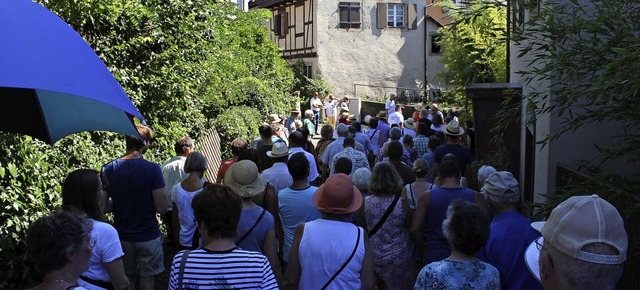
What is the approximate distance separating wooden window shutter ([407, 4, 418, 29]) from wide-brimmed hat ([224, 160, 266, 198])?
3558 cm

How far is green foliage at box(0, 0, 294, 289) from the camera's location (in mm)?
5973

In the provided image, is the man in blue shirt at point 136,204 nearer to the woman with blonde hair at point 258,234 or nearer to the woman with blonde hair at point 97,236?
the woman with blonde hair at point 258,234

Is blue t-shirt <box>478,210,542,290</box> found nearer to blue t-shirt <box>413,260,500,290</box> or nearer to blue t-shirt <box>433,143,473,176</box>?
blue t-shirt <box>413,260,500,290</box>

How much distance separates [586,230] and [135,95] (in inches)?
293

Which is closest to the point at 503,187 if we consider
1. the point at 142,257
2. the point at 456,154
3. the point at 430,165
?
the point at 142,257

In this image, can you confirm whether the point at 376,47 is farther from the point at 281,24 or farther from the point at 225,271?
the point at 225,271

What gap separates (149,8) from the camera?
9.59 meters

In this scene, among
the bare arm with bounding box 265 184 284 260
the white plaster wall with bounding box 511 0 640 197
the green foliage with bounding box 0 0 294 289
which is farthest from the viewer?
the white plaster wall with bounding box 511 0 640 197

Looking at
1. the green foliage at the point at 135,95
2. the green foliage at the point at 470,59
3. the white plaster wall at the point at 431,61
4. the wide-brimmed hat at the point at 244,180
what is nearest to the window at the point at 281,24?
the white plaster wall at the point at 431,61

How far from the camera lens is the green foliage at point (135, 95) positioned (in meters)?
5.97

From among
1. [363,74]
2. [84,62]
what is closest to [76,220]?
[84,62]

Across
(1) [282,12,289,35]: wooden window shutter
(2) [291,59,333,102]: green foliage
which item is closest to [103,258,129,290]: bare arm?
(2) [291,59,333,102]: green foliage

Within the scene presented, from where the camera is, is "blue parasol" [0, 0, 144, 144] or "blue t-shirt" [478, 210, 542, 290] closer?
"blue parasol" [0, 0, 144, 144]

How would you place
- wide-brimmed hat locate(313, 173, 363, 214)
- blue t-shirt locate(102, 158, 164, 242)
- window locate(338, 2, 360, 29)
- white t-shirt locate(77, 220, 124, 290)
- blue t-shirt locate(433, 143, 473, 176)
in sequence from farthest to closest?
window locate(338, 2, 360, 29) < blue t-shirt locate(433, 143, 473, 176) < blue t-shirt locate(102, 158, 164, 242) < wide-brimmed hat locate(313, 173, 363, 214) < white t-shirt locate(77, 220, 124, 290)
